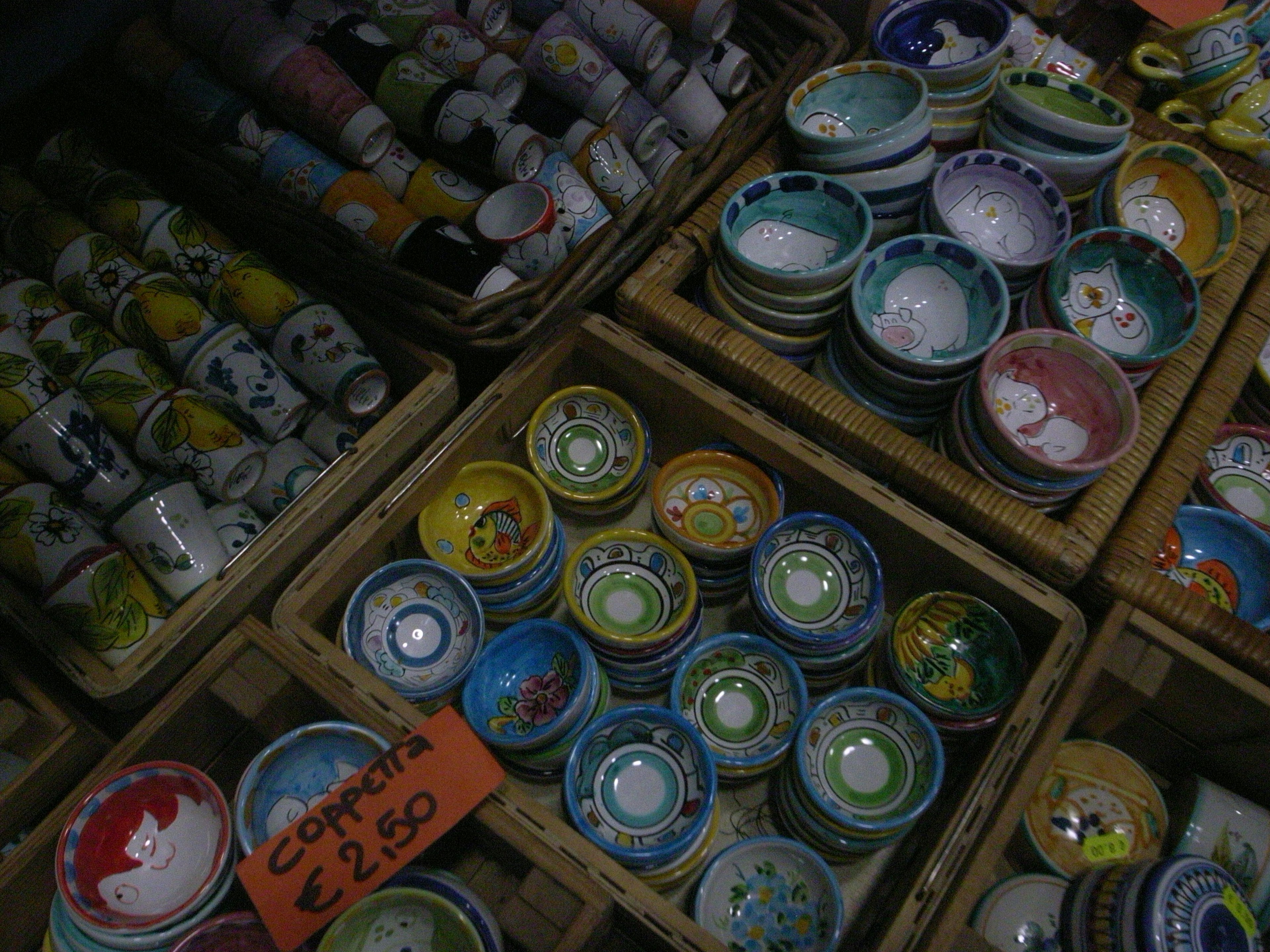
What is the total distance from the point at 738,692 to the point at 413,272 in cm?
70

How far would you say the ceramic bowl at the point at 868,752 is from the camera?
39.8 inches

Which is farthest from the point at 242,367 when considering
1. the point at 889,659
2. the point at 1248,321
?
the point at 1248,321

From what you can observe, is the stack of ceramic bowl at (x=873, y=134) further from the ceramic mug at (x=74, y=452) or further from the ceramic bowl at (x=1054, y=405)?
the ceramic mug at (x=74, y=452)

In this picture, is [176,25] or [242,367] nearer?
[242,367]

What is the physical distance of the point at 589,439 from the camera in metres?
1.26

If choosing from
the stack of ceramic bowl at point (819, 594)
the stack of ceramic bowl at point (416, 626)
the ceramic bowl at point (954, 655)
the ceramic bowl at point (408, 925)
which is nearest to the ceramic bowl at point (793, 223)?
the stack of ceramic bowl at point (819, 594)

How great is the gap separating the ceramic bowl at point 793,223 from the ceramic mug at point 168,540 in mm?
772

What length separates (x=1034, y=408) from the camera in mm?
1161

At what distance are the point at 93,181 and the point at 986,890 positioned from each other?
1.55 metres

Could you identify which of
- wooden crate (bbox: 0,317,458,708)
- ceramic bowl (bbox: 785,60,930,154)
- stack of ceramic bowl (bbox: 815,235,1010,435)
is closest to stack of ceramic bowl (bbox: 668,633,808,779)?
stack of ceramic bowl (bbox: 815,235,1010,435)

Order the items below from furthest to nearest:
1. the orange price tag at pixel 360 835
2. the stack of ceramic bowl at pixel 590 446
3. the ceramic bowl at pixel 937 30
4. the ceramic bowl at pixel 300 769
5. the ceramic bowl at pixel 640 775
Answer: the ceramic bowl at pixel 937 30
the stack of ceramic bowl at pixel 590 446
the ceramic bowl at pixel 640 775
the ceramic bowl at pixel 300 769
the orange price tag at pixel 360 835

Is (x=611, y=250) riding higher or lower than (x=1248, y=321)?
lower

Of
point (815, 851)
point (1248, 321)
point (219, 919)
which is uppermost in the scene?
point (1248, 321)

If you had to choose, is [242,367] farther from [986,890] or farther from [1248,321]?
[1248,321]
